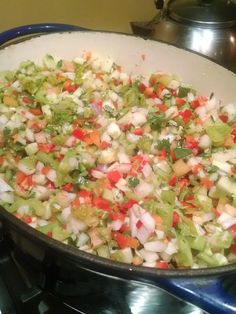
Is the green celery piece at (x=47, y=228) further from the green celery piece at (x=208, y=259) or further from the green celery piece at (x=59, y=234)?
the green celery piece at (x=208, y=259)

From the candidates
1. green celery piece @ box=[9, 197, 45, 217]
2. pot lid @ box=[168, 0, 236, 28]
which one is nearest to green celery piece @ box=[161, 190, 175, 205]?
green celery piece @ box=[9, 197, 45, 217]

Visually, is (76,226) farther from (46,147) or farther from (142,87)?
(142,87)

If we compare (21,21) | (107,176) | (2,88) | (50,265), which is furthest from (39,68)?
(50,265)

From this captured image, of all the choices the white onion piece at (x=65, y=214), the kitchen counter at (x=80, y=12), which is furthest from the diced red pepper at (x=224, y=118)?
the kitchen counter at (x=80, y=12)

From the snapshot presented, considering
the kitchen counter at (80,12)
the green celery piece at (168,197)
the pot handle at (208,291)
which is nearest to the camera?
the pot handle at (208,291)

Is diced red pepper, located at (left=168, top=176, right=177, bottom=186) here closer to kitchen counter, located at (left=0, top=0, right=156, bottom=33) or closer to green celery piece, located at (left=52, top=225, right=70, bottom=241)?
green celery piece, located at (left=52, top=225, right=70, bottom=241)

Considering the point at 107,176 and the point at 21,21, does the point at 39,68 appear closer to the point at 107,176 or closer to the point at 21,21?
the point at 21,21
